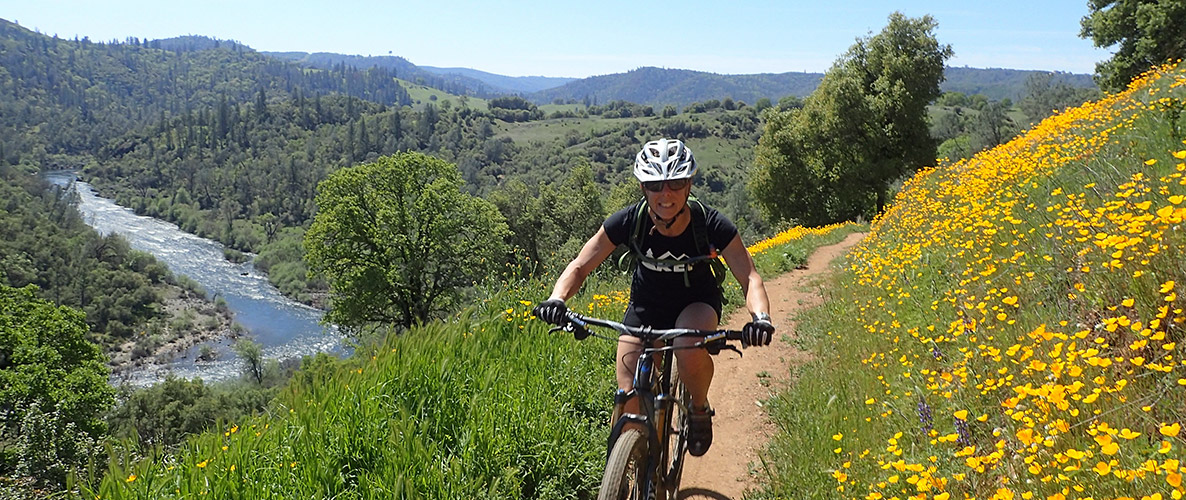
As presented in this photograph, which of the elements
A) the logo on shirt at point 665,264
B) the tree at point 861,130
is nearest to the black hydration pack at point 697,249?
the logo on shirt at point 665,264

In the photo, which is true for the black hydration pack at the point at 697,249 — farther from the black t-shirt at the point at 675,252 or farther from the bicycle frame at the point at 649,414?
the bicycle frame at the point at 649,414

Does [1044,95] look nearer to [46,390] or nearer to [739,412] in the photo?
[739,412]

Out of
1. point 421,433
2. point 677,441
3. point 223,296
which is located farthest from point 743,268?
point 223,296

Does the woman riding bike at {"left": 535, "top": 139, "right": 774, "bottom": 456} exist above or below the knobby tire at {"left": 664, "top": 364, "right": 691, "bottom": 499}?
above

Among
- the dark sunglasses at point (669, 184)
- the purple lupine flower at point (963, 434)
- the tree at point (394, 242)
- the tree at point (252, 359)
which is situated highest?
the dark sunglasses at point (669, 184)

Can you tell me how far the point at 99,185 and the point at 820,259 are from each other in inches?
9131

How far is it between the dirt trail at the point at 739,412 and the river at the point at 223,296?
36658 millimetres

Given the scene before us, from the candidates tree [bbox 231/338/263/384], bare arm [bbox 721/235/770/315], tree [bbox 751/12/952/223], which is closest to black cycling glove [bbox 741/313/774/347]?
bare arm [bbox 721/235/770/315]

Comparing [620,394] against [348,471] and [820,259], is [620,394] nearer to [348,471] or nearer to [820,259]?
[348,471]

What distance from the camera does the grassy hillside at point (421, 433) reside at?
323 cm

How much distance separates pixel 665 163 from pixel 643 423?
1459mm

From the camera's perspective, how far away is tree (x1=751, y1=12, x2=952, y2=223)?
91.2ft

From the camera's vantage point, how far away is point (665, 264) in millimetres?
3900

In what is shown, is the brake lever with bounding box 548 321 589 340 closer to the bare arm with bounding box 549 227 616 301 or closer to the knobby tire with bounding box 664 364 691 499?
the bare arm with bounding box 549 227 616 301
